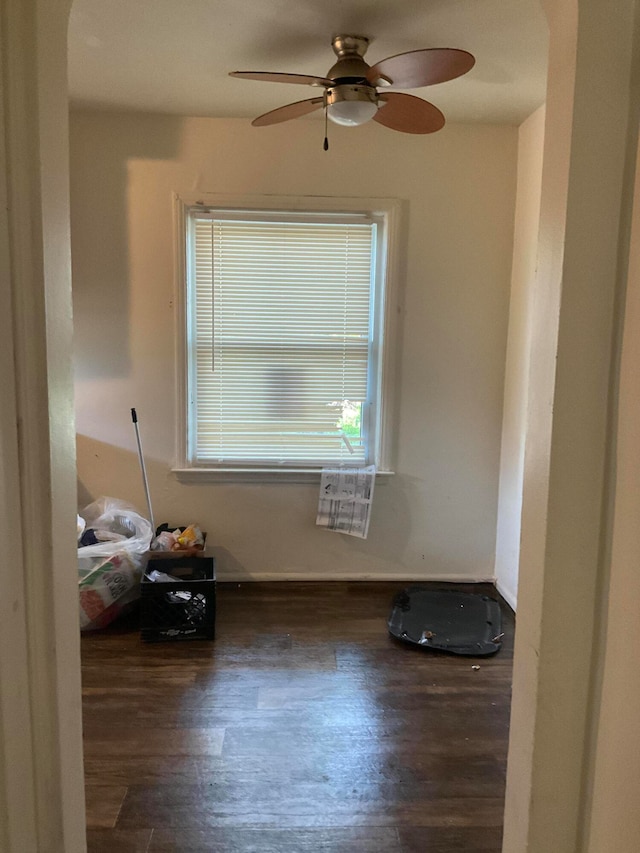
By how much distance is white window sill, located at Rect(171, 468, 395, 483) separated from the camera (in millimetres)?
3248

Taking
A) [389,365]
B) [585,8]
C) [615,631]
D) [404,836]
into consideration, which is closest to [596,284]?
[585,8]

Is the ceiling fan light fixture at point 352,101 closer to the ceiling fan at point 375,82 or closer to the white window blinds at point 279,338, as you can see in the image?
the ceiling fan at point 375,82

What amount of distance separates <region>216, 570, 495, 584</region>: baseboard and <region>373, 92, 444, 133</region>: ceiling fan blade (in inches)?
91.4

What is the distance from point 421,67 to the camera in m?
1.86

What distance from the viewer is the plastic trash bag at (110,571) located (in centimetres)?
269

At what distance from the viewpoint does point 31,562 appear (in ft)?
2.94

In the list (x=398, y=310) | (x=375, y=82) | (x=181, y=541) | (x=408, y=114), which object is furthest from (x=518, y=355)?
(x=181, y=541)

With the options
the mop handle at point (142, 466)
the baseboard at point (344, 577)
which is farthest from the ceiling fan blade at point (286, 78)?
the baseboard at point (344, 577)

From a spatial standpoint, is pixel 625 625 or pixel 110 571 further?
pixel 110 571

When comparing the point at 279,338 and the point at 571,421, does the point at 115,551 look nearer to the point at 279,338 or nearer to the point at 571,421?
the point at 279,338

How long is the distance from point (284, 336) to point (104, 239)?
108cm

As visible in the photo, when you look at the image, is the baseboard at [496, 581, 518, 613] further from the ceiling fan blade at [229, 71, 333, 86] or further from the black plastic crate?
the ceiling fan blade at [229, 71, 333, 86]

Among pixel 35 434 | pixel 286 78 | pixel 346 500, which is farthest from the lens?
pixel 346 500

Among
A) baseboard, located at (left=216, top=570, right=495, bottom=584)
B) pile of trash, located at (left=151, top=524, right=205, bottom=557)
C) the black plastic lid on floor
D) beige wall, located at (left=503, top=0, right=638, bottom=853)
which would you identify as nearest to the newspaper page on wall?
baseboard, located at (left=216, top=570, right=495, bottom=584)
